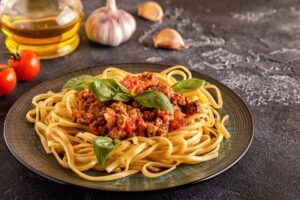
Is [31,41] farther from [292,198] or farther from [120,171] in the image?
[292,198]

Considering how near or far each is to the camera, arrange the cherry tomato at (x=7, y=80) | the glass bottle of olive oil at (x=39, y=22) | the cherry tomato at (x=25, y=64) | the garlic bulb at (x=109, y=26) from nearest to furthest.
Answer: the cherry tomato at (x=7, y=80)
the cherry tomato at (x=25, y=64)
the glass bottle of olive oil at (x=39, y=22)
the garlic bulb at (x=109, y=26)

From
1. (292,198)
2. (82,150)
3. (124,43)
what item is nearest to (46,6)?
(124,43)

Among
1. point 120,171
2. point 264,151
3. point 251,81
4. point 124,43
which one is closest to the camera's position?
point 120,171

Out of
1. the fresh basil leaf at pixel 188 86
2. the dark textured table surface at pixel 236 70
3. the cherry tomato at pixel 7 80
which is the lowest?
the dark textured table surface at pixel 236 70

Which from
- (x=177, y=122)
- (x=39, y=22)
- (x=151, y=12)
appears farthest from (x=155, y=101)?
(x=151, y=12)

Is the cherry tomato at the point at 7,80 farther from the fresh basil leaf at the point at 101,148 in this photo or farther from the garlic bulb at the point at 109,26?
the fresh basil leaf at the point at 101,148

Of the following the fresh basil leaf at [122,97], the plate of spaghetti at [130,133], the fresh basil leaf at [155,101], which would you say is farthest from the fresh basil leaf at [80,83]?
the fresh basil leaf at [155,101]
